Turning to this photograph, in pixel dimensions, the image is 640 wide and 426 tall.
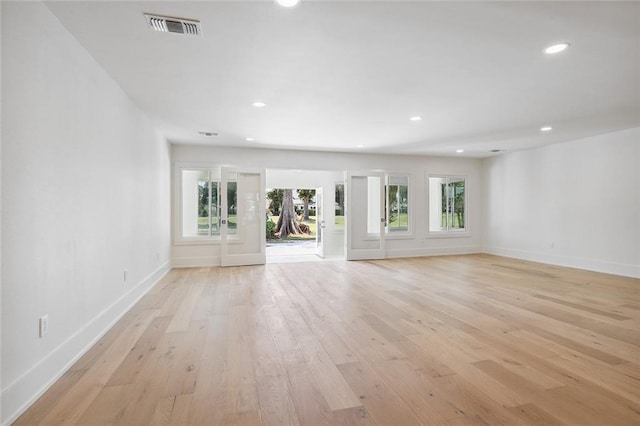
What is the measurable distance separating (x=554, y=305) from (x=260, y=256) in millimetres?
5238

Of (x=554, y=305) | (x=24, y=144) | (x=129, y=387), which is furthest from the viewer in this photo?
(x=554, y=305)

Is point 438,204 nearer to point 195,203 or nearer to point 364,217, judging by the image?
point 364,217

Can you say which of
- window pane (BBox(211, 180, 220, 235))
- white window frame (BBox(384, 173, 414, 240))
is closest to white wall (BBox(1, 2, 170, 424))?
window pane (BBox(211, 180, 220, 235))

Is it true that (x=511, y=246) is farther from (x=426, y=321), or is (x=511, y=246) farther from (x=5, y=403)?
(x=5, y=403)

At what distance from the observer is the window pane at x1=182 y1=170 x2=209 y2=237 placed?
6.88m

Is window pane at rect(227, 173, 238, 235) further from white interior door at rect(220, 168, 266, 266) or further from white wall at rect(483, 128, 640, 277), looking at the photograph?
white wall at rect(483, 128, 640, 277)

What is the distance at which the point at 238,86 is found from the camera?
3.59m

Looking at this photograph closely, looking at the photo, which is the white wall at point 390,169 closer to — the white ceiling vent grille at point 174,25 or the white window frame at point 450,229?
the white window frame at point 450,229

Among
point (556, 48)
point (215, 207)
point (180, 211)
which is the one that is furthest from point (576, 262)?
point (180, 211)

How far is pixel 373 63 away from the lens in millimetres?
3010

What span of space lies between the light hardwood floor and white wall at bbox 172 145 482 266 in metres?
2.31

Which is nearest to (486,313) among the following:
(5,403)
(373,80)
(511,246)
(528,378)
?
(528,378)

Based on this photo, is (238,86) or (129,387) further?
(238,86)

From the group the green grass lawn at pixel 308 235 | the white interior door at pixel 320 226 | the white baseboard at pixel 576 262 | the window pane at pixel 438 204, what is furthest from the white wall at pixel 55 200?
the green grass lawn at pixel 308 235
